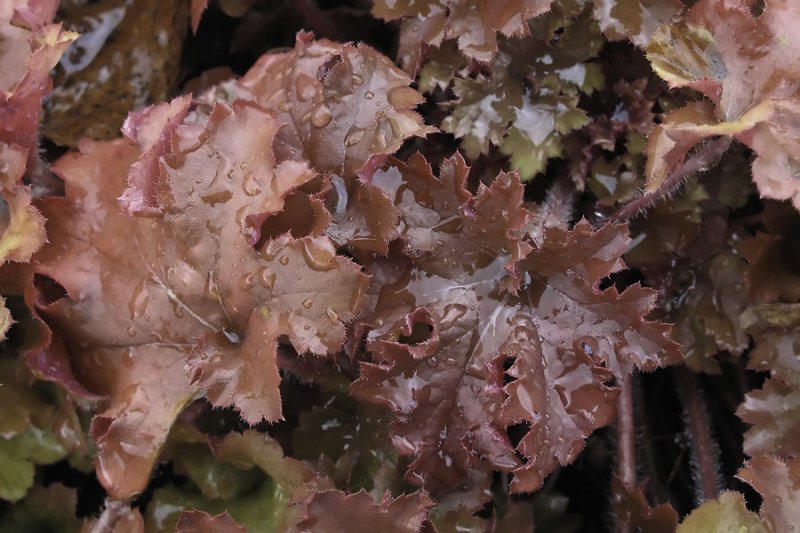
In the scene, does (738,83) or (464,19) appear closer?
(738,83)

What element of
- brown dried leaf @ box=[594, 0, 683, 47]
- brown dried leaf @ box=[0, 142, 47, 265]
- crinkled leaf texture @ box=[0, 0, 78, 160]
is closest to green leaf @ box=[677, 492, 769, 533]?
brown dried leaf @ box=[594, 0, 683, 47]

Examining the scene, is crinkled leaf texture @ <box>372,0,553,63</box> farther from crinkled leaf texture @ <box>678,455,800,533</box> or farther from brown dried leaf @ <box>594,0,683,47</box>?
crinkled leaf texture @ <box>678,455,800,533</box>

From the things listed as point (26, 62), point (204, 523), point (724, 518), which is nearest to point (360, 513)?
point (204, 523)

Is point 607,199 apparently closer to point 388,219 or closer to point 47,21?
point 388,219

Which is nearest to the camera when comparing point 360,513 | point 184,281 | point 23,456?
point 360,513

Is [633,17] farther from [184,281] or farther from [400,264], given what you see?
[184,281]

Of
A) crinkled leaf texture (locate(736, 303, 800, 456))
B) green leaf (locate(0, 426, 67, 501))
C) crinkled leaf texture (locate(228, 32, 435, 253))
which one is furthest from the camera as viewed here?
green leaf (locate(0, 426, 67, 501))

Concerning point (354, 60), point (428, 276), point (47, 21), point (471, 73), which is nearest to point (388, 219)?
point (428, 276)
